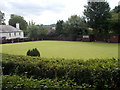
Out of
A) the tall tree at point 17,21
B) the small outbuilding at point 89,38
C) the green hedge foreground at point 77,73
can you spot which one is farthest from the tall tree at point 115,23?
the tall tree at point 17,21

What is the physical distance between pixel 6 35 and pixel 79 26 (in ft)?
57.2

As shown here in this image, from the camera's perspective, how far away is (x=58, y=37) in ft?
99.7

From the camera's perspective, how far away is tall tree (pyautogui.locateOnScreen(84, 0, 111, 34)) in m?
23.0

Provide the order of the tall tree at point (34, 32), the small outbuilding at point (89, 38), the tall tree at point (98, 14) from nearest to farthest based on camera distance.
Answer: the tall tree at point (98, 14) < the small outbuilding at point (89, 38) < the tall tree at point (34, 32)

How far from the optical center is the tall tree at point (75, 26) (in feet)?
87.1

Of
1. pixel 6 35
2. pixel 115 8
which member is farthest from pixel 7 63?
pixel 115 8

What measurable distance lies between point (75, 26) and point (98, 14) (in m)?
5.53

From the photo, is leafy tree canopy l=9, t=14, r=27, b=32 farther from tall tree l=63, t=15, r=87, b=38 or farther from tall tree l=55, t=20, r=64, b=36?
tall tree l=63, t=15, r=87, b=38

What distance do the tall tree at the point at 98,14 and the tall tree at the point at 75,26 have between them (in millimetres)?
2532

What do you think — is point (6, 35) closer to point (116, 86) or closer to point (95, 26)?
point (95, 26)

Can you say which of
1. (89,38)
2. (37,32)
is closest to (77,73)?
(89,38)

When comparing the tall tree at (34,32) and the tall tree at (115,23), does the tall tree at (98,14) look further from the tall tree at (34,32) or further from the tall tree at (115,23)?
the tall tree at (34,32)

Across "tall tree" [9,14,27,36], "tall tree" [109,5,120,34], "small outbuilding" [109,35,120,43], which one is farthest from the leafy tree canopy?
"small outbuilding" [109,35,120,43]

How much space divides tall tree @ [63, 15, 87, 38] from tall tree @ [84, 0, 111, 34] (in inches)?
99.7
